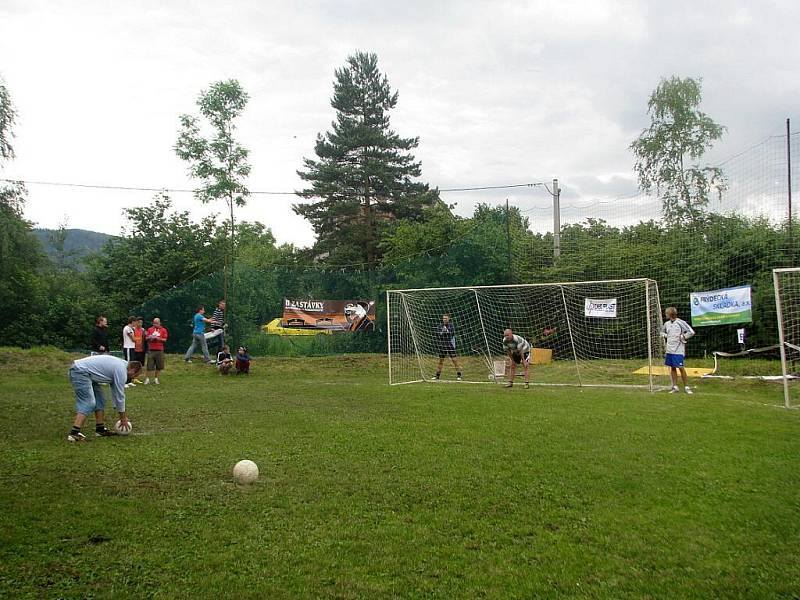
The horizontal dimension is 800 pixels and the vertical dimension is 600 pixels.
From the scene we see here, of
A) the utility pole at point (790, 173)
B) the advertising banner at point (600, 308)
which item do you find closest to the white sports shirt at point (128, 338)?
the advertising banner at point (600, 308)

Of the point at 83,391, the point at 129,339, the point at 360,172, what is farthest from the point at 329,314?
the point at 360,172

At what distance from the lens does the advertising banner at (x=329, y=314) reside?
21.8 meters

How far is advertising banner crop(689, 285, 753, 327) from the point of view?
16328mm

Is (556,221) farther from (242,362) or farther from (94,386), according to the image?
(94,386)

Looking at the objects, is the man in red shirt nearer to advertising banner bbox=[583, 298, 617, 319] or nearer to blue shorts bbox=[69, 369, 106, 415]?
blue shorts bbox=[69, 369, 106, 415]

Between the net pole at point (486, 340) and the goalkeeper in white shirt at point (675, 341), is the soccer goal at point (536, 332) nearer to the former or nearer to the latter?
the net pole at point (486, 340)

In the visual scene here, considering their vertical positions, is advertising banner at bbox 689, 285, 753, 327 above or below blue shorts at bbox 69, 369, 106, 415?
above

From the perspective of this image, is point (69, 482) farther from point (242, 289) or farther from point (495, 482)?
point (242, 289)

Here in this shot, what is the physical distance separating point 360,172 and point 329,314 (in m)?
21.6

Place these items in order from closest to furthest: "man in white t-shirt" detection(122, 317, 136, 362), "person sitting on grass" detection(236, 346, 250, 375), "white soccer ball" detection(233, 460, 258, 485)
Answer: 1. "white soccer ball" detection(233, 460, 258, 485)
2. "man in white t-shirt" detection(122, 317, 136, 362)
3. "person sitting on grass" detection(236, 346, 250, 375)

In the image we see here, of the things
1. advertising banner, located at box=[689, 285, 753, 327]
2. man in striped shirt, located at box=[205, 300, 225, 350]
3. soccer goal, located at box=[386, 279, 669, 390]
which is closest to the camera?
advertising banner, located at box=[689, 285, 753, 327]


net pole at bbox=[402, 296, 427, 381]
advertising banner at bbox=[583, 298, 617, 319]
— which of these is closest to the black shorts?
advertising banner at bbox=[583, 298, 617, 319]

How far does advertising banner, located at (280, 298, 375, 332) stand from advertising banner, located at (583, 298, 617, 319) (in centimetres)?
722

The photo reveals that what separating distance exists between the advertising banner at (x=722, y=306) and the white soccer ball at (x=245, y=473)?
1415 centimetres
